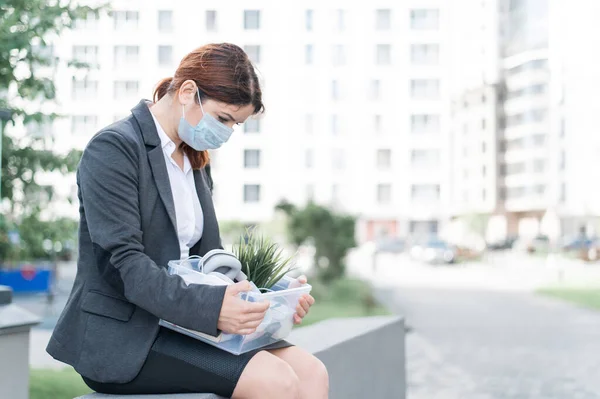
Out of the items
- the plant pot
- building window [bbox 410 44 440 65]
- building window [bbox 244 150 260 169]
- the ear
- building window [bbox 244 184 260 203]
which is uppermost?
building window [bbox 410 44 440 65]

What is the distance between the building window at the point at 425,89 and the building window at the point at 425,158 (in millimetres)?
4001

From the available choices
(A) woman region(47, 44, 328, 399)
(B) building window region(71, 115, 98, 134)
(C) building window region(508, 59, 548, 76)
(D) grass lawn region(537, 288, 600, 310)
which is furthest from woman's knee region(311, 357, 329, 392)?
(C) building window region(508, 59, 548, 76)

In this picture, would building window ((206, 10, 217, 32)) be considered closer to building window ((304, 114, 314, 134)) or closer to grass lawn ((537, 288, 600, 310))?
building window ((304, 114, 314, 134))

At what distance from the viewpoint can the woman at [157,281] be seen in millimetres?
2301

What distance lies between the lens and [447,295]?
20750mm

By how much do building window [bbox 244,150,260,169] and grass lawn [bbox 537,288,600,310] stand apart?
139 ft

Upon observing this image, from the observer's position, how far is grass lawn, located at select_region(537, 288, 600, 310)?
17812 millimetres

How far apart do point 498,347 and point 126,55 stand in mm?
56496

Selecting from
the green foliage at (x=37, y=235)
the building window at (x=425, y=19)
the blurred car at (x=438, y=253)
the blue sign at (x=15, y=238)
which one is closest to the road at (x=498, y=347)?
the green foliage at (x=37, y=235)

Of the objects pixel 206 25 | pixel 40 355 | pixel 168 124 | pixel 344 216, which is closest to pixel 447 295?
pixel 344 216

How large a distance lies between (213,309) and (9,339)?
2214mm

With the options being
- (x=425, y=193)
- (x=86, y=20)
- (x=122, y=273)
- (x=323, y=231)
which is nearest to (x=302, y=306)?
(x=122, y=273)

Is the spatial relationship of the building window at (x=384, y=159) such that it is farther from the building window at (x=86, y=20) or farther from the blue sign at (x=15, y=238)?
the blue sign at (x=15, y=238)

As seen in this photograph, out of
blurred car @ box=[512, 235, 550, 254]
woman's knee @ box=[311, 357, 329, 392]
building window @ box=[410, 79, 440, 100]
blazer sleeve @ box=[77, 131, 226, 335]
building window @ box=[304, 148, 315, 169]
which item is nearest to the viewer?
blazer sleeve @ box=[77, 131, 226, 335]
